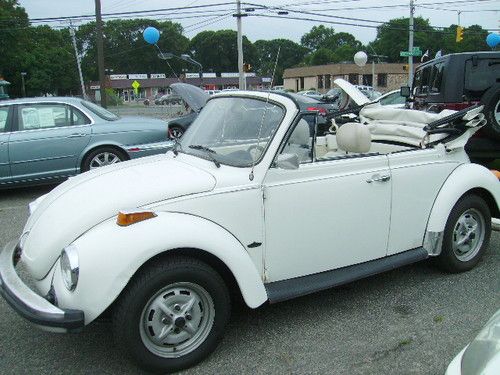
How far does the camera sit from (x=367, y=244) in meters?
3.86

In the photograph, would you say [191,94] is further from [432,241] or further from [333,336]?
[333,336]

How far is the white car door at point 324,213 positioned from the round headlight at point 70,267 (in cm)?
125

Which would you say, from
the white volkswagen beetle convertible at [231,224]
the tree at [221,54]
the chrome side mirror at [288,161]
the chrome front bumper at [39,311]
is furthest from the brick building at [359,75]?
the chrome front bumper at [39,311]

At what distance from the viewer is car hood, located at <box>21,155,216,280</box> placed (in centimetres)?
307

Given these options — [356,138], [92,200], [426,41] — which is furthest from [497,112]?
[426,41]

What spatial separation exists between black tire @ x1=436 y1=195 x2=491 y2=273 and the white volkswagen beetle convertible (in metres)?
0.01

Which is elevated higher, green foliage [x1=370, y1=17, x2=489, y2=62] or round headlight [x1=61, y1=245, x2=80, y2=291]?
green foliage [x1=370, y1=17, x2=489, y2=62]

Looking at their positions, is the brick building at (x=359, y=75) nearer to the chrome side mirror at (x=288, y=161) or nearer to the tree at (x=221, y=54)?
the tree at (x=221, y=54)

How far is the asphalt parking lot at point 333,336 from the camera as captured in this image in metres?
3.18

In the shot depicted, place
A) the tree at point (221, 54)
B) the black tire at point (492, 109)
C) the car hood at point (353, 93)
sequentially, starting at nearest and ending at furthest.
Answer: the car hood at point (353, 93) < the black tire at point (492, 109) < the tree at point (221, 54)

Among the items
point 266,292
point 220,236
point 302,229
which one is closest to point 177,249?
point 220,236

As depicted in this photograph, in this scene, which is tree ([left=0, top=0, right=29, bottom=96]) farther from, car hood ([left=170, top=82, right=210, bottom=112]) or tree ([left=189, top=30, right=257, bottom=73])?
car hood ([left=170, top=82, right=210, bottom=112])

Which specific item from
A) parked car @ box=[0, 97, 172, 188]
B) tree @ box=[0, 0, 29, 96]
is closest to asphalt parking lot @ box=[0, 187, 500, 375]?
parked car @ box=[0, 97, 172, 188]

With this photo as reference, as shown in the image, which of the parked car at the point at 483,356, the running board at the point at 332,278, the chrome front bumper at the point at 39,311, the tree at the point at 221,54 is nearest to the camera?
the parked car at the point at 483,356
